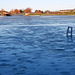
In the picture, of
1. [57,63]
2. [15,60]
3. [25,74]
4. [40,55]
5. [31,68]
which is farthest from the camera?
[40,55]

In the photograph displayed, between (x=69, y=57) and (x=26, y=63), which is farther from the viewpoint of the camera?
(x=69, y=57)

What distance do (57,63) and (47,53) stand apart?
11.8 ft

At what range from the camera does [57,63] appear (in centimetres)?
1526

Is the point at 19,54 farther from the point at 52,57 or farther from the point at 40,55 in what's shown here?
the point at 52,57

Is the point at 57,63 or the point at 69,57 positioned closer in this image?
the point at 57,63

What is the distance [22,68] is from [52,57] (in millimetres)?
3981

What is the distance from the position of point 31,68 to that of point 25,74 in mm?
1320

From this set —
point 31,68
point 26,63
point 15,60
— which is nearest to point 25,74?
point 31,68

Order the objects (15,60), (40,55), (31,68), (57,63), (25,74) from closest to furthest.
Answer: (25,74)
(31,68)
(57,63)
(15,60)
(40,55)

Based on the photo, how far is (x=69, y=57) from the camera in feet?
56.2

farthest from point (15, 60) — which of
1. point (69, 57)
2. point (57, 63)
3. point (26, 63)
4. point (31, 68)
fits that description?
point (69, 57)

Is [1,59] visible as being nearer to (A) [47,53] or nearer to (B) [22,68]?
(B) [22,68]

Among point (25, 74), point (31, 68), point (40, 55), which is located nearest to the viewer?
point (25, 74)

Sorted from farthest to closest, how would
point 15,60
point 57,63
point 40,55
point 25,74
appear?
point 40,55, point 15,60, point 57,63, point 25,74
